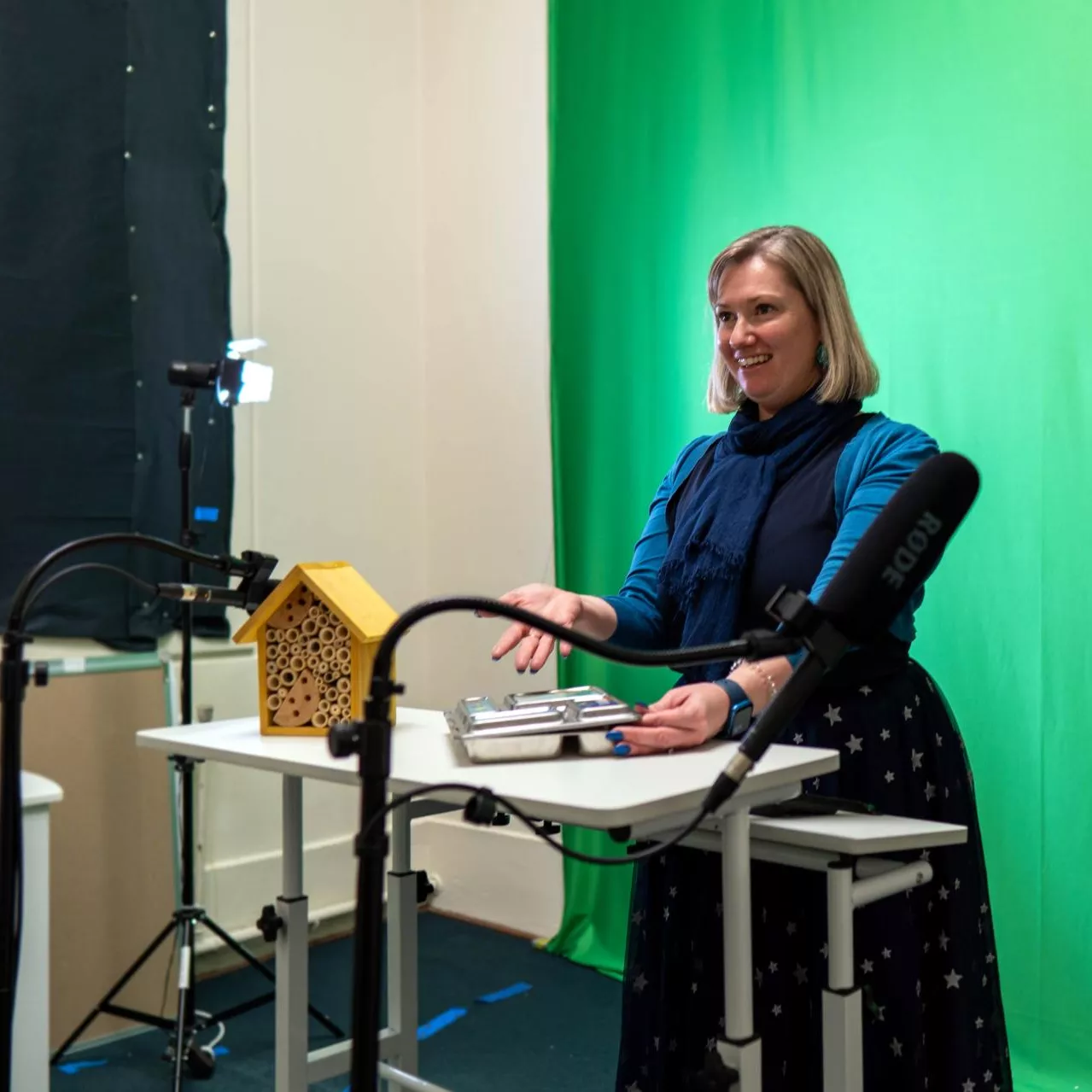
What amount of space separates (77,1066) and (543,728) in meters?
1.67

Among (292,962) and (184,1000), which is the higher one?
(292,962)

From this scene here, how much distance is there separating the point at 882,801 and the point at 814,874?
0.43 feet

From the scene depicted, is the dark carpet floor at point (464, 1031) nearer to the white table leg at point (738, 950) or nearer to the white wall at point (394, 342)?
the white wall at point (394, 342)

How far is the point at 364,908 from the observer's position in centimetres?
70

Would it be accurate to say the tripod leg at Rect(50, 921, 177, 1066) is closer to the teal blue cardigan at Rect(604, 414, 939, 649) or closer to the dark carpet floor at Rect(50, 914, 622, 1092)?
the dark carpet floor at Rect(50, 914, 622, 1092)

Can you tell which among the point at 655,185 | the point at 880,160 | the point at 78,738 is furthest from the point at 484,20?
the point at 78,738

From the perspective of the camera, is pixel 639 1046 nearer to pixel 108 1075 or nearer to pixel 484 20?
pixel 108 1075

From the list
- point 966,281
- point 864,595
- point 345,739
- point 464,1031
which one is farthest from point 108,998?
point 966,281

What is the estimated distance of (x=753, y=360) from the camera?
165 cm

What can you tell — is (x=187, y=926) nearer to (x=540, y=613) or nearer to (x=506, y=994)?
(x=506, y=994)

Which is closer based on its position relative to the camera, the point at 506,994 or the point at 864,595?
the point at 864,595

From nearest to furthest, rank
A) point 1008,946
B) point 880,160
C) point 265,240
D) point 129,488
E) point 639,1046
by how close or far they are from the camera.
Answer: point 639,1046 < point 1008,946 < point 880,160 < point 129,488 < point 265,240

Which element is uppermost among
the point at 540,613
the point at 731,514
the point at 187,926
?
the point at 731,514

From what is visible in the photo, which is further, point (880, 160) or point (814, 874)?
point (880, 160)
